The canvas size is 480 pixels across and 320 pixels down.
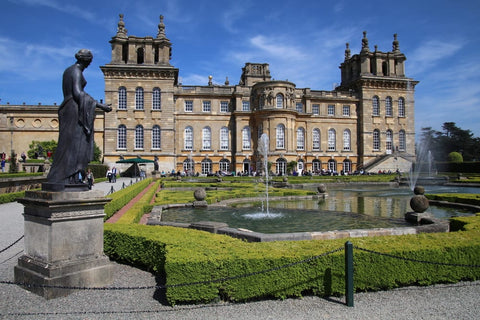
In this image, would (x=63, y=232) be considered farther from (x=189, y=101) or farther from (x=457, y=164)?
(x=457, y=164)

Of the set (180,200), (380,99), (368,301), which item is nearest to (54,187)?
(368,301)

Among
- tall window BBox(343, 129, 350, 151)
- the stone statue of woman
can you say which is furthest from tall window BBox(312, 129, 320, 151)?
the stone statue of woman

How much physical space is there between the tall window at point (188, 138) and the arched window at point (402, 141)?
94.1ft

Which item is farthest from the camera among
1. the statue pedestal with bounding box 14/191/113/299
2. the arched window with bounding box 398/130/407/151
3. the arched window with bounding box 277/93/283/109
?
the arched window with bounding box 398/130/407/151

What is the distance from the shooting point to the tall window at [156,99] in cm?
3962

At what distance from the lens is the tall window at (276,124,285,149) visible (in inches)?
1604

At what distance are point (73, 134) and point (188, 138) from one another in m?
36.4

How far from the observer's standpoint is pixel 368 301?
5.02 metres

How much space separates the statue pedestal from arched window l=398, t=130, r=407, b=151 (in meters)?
48.3

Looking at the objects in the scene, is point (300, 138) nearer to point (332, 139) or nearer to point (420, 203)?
point (332, 139)

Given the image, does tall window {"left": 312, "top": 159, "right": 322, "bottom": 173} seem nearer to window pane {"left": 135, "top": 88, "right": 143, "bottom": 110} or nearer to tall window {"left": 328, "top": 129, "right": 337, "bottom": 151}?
tall window {"left": 328, "top": 129, "right": 337, "bottom": 151}

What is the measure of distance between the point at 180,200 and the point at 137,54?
30.5m

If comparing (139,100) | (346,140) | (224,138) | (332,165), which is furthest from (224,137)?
(346,140)

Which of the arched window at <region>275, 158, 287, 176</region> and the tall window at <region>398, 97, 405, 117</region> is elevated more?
the tall window at <region>398, 97, 405, 117</region>
